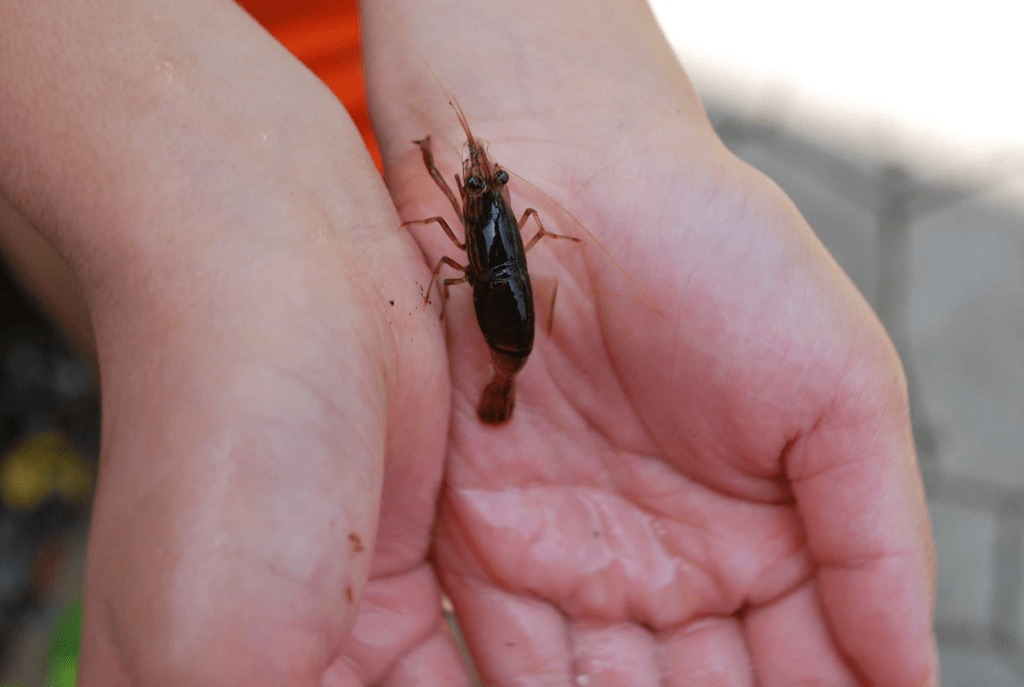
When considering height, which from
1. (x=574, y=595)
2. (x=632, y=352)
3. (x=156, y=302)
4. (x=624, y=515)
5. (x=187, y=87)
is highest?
(x=187, y=87)

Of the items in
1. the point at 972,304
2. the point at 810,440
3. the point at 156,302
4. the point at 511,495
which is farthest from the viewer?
the point at 972,304

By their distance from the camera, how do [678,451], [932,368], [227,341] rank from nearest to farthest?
[227,341], [678,451], [932,368]

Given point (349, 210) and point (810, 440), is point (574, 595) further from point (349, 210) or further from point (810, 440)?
point (349, 210)

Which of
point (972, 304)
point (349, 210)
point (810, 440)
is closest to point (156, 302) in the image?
point (349, 210)

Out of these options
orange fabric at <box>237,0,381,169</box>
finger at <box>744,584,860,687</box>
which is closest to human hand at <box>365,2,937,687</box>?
finger at <box>744,584,860,687</box>

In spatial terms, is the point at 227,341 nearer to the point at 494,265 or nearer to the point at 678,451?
the point at 494,265

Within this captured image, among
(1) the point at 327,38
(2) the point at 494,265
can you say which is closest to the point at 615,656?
(2) the point at 494,265

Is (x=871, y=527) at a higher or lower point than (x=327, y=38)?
lower

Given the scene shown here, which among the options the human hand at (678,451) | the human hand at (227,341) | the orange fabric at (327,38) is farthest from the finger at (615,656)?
the orange fabric at (327,38)
